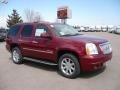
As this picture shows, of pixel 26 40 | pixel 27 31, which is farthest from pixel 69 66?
pixel 27 31

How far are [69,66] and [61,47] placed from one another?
709mm

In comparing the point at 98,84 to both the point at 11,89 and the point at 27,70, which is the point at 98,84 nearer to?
the point at 11,89

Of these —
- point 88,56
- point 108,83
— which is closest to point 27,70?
point 88,56

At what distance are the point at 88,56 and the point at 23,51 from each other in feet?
12.0

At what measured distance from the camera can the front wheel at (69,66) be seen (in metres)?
6.72

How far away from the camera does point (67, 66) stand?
7.05 meters

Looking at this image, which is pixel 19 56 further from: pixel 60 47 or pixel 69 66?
pixel 69 66

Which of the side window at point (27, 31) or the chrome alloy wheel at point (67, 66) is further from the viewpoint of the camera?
the side window at point (27, 31)

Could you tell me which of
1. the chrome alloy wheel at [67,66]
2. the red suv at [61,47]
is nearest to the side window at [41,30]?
the red suv at [61,47]

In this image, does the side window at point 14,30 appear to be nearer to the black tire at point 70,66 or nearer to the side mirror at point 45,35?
the side mirror at point 45,35

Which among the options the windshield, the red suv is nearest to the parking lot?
the red suv

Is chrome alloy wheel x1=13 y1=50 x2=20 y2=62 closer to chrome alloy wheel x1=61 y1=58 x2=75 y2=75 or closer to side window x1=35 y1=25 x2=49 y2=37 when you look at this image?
side window x1=35 y1=25 x2=49 y2=37

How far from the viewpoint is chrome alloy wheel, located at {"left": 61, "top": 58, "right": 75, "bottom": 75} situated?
6.92 metres

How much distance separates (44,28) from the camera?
7988mm
